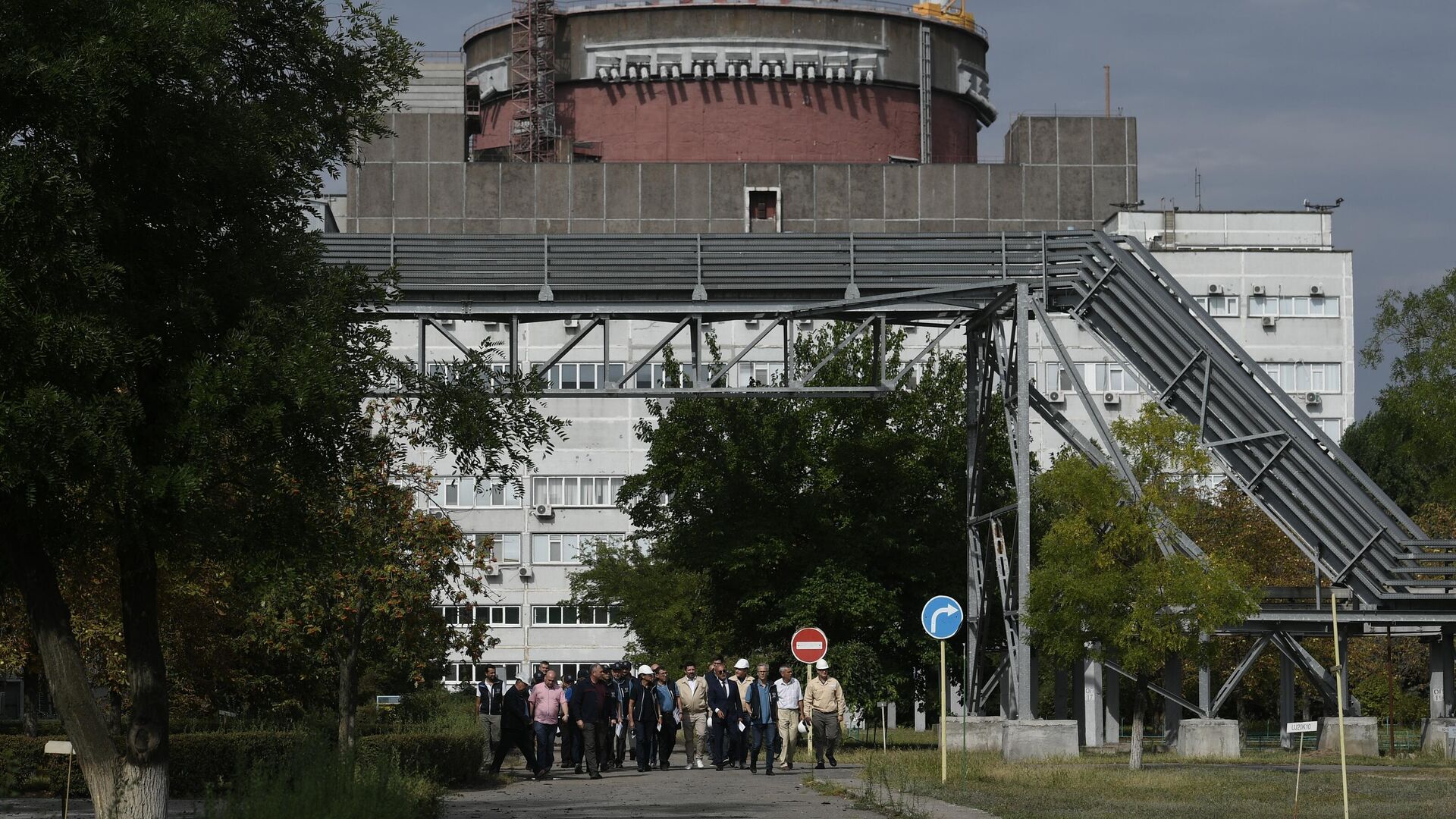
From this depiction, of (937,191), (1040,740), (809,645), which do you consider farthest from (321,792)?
(937,191)

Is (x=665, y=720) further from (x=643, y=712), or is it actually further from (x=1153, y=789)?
(x=1153, y=789)

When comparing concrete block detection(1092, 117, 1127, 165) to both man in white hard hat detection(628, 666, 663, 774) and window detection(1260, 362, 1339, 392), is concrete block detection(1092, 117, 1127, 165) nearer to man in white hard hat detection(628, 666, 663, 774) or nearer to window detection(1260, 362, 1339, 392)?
window detection(1260, 362, 1339, 392)

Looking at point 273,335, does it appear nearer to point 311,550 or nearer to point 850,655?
point 311,550

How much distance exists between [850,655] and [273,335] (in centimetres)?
2811

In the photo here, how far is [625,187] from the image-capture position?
87750mm

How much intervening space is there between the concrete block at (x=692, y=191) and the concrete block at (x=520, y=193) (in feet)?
22.5

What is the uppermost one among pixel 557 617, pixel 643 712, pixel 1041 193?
pixel 1041 193

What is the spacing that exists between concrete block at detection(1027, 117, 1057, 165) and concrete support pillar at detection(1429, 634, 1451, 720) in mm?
58801

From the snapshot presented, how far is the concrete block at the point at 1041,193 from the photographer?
9062 centimetres

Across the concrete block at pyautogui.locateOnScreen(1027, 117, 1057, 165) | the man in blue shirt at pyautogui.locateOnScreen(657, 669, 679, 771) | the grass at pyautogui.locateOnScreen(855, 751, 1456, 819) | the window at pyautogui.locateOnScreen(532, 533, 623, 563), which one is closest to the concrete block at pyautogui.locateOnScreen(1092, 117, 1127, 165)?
the concrete block at pyautogui.locateOnScreen(1027, 117, 1057, 165)

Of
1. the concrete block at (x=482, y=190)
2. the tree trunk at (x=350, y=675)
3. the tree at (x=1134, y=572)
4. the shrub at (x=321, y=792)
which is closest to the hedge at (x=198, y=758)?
the tree trunk at (x=350, y=675)

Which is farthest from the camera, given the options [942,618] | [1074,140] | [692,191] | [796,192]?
[1074,140]

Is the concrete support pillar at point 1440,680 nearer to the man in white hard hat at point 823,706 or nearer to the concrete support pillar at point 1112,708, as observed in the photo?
the concrete support pillar at point 1112,708

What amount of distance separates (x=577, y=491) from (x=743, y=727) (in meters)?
56.9
